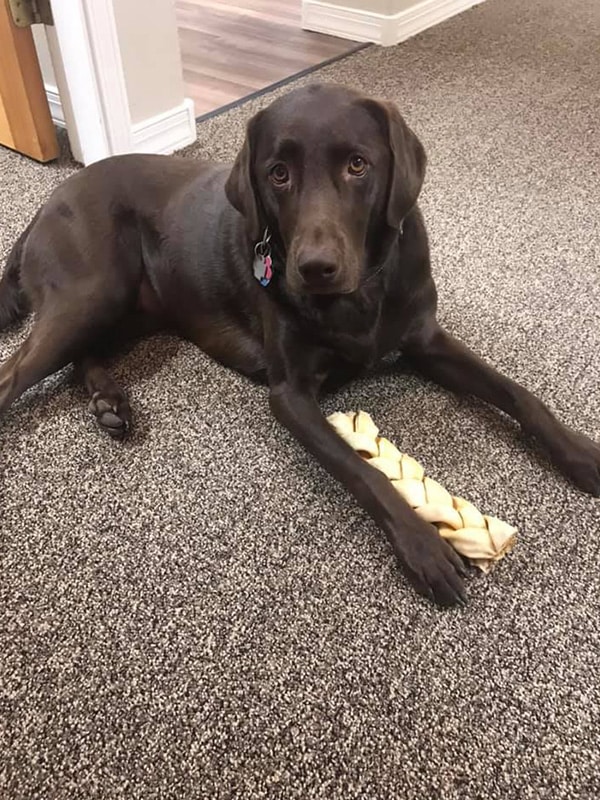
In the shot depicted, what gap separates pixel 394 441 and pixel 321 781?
63cm

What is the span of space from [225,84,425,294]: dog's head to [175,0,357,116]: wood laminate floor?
165cm

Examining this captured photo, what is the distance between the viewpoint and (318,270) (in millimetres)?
1169

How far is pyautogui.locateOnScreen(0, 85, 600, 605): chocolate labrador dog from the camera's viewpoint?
1.18 metres

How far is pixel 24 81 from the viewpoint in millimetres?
2191

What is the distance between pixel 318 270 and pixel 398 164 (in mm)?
215

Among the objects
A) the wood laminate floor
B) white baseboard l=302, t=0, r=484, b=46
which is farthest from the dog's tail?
white baseboard l=302, t=0, r=484, b=46

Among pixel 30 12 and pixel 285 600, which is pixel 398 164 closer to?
pixel 285 600

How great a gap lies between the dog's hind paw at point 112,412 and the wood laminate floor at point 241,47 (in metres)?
1.59

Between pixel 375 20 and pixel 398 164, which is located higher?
pixel 398 164

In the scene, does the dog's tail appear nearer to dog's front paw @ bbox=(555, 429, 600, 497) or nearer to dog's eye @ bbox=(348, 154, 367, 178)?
dog's eye @ bbox=(348, 154, 367, 178)

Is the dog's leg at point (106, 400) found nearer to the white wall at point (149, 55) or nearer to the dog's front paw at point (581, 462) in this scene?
the dog's front paw at point (581, 462)

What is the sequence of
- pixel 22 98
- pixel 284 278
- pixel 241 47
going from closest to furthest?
pixel 284 278
pixel 22 98
pixel 241 47

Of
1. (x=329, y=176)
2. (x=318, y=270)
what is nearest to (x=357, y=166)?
(x=329, y=176)

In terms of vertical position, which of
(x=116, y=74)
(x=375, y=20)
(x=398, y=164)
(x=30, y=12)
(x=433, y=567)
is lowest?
(x=375, y=20)
